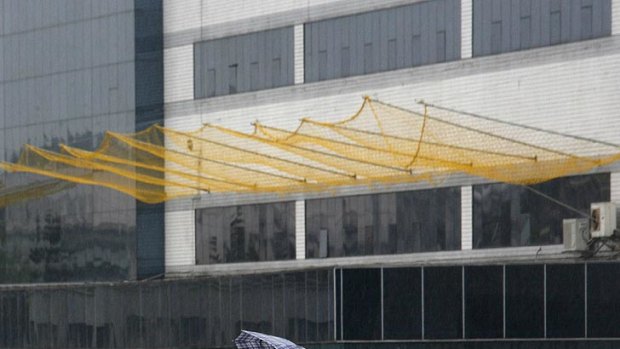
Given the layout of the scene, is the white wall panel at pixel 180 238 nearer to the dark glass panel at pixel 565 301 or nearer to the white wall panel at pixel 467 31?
the white wall panel at pixel 467 31

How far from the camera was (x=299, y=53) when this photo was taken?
51.2m

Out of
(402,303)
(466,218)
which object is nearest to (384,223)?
(466,218)

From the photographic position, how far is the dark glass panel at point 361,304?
45656 millimetres

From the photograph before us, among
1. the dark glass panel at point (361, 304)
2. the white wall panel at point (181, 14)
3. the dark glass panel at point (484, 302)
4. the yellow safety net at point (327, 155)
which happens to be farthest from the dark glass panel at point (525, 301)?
the white wall panel at point (181, 14)

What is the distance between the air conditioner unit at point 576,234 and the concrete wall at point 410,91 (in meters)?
1.28

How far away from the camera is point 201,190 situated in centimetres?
5303

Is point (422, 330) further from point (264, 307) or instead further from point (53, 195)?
point (53, 195)

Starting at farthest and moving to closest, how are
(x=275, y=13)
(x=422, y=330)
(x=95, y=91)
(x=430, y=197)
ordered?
(x=95, y=91)
(x=275, y=13)
(x=430, y=197)
(x=422, y=330)

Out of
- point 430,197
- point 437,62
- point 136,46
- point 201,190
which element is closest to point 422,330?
point 430,197

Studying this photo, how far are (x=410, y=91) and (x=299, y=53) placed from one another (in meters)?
4.88

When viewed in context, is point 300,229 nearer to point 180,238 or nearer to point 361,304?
point 180,238

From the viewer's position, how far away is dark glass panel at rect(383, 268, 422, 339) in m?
44.9

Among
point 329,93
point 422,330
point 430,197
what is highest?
point 329,93

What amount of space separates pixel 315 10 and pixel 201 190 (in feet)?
24.0
